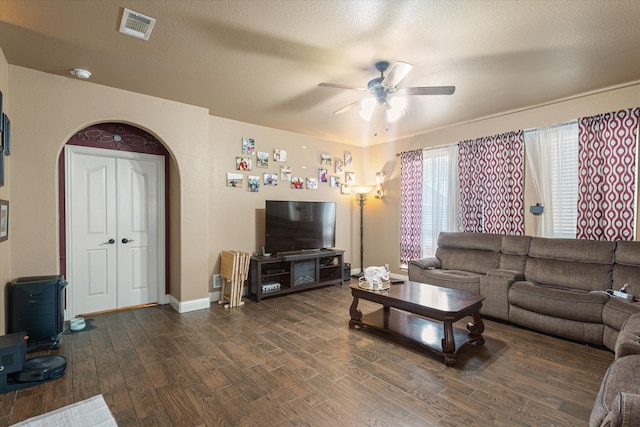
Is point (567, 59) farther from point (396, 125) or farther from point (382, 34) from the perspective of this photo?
point (396, 125)

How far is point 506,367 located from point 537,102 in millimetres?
3134

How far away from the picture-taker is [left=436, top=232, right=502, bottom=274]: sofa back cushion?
4.16 metres

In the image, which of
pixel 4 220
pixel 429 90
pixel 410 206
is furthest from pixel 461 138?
pixel 4 220

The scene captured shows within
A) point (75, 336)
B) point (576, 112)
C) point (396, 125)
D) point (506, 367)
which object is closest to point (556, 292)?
point (506, 367)

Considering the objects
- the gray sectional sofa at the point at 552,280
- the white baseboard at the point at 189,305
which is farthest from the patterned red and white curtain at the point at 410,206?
the white baseboard at the point at 189,305

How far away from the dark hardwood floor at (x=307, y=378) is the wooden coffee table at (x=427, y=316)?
11 centimetres

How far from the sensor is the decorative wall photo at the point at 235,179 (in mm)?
4543

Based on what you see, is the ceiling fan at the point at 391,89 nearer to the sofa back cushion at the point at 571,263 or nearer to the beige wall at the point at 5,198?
the sofa back cushion at the point at 571,263

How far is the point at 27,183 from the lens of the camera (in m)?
2.96

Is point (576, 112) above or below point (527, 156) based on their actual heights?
above

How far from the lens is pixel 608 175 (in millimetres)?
3422

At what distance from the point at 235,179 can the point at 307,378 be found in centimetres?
307

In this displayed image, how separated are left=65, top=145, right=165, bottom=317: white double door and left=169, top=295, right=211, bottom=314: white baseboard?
0.34 metres

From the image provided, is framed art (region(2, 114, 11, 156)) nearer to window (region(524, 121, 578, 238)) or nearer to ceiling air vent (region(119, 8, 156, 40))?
ceiling air vent (region(119, 8, 156, 40))
